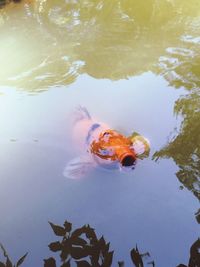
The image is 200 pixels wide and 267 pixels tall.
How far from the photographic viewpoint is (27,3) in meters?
4.96

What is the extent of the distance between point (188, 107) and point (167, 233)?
3.78 ft

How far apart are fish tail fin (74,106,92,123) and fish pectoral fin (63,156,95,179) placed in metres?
0.44

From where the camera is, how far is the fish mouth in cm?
272

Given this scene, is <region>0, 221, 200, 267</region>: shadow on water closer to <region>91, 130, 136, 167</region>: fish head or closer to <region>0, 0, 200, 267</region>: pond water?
<region>0, 0, 200, 267</region>: pond water

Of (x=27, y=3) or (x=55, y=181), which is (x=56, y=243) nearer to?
(x=55, y=181)

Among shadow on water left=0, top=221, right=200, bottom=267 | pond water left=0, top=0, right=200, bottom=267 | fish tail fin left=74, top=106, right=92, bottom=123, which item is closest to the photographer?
shadow on water left=0, top=221, right=200, bottom=267

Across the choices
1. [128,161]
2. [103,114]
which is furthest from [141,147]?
[103,114]

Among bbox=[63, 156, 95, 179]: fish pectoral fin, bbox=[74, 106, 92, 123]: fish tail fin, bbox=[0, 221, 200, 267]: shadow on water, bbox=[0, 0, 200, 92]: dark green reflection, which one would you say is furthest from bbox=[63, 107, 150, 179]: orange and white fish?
bbox=[0, 0, 200, 92]: dark green reflection

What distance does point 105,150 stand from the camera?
2830 millimetres

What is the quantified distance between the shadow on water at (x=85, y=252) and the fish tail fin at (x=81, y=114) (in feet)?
3.29

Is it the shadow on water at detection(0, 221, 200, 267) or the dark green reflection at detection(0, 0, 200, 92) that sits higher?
the dark green reflection at detection(0, 0, 200, 92)

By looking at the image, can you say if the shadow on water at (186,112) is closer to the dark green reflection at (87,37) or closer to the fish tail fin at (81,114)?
the dark green reflection at (87,37)

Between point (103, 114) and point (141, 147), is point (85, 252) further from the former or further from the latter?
point (103, 114)

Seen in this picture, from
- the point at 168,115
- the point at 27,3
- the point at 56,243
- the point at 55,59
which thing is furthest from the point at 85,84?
the point at 27,3
